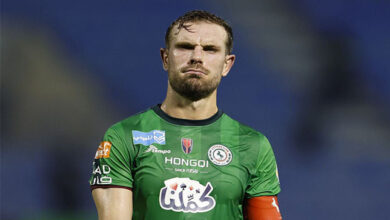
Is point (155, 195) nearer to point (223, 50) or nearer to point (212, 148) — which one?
point (212, 148)

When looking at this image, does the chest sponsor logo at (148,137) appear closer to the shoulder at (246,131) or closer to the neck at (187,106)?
the neck at (187,106)

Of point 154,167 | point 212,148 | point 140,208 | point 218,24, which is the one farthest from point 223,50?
point 140,208

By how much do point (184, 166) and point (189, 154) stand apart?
127mm

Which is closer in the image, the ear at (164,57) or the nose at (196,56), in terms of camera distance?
the nose at (196,56)

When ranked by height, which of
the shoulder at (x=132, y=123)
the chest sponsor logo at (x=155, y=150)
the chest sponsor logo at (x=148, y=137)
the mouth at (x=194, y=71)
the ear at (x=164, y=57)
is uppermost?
the ear at (x=164, y=57)

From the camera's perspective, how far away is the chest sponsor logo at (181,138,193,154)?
430cm

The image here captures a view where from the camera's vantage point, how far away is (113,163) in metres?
4.10

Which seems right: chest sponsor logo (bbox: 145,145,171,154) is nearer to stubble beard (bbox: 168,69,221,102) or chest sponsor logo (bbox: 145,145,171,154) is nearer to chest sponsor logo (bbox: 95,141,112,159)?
chest sponsor logo (bbox: 95,141,112,159)

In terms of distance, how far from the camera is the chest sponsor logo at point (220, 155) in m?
4.28

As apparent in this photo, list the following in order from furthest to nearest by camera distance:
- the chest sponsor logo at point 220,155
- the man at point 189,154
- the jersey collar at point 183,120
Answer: the jersey collar at point 183,120 → the chest sponsor logo at point 220,155 → the man at point 189,154

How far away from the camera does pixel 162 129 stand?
172 inches

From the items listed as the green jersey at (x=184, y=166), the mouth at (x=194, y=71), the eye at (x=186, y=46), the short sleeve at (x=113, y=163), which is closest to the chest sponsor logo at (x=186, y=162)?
the green jersey at (x=184, y=166)

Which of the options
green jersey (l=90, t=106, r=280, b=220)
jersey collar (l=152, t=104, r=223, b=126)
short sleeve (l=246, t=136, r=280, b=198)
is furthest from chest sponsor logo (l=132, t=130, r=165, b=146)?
short sleeve (l=246, t=136, r=280, b=198)

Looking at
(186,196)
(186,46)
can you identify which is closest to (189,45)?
(186,46)
